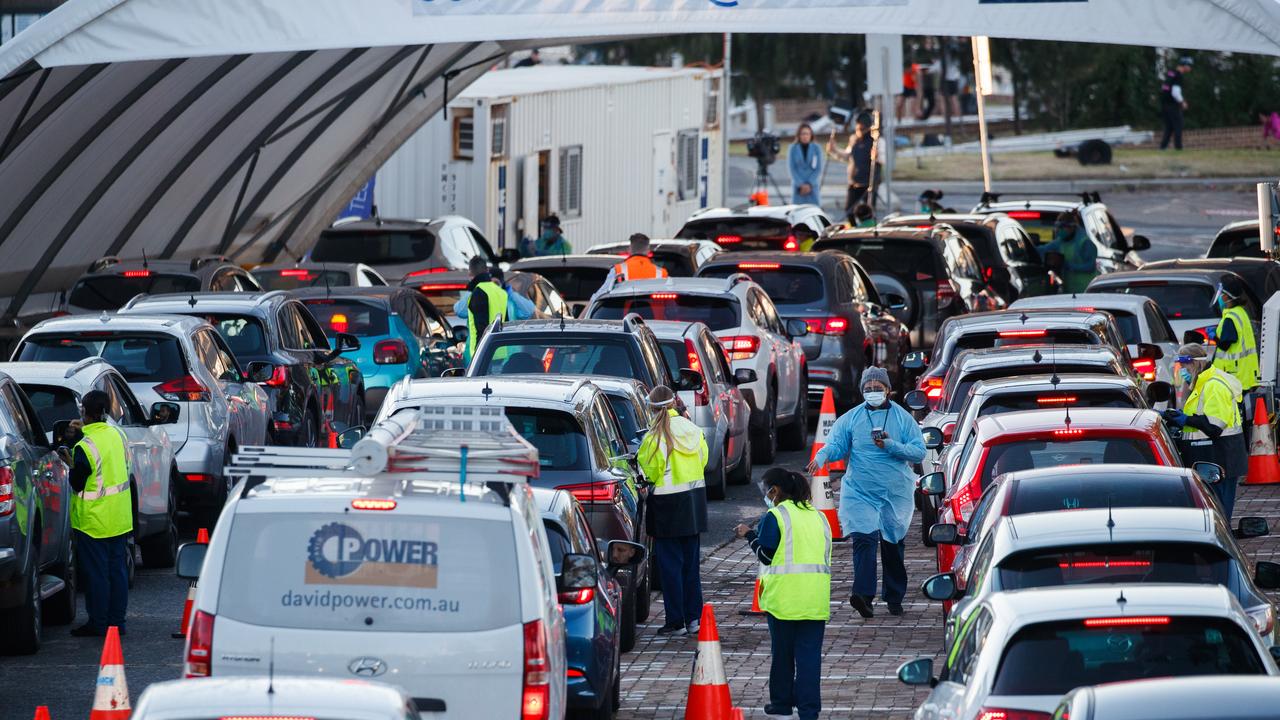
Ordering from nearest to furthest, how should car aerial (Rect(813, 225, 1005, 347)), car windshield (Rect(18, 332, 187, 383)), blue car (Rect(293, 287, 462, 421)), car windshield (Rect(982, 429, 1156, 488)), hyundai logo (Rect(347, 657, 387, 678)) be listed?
hyundai logo (Rect(347, 657, 387, 678)) → car windshield (Rect(982, 429, 1156, 488)) → car windshield (Rect(18, 332, 187, 383)) → blue car (Rect(293, 287, 462, 421)) → car aerial (Rect(813, 225, 1005, 347))

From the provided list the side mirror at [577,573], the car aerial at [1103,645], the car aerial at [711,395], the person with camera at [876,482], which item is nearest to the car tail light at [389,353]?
the car aerial at [711,395]

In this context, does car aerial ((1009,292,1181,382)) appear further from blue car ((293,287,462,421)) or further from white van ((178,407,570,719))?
white van ((178,407,570,719))

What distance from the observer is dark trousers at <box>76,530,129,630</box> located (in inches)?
553

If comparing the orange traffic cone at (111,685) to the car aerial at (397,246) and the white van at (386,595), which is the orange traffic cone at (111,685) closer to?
the white van at (386,595)

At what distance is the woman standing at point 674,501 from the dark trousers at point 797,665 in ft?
7.85

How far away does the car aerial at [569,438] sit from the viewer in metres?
13.4

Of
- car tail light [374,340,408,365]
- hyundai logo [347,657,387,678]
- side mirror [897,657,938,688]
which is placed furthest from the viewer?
car tail light [374,340,408,365]

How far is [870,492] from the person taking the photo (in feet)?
49.5

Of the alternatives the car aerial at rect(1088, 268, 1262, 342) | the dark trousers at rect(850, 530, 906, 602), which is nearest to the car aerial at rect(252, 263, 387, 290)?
the car aerial at rect(1088, 268, 1262, 342)

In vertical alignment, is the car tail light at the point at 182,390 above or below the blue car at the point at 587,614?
above

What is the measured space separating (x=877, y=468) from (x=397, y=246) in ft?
54.1

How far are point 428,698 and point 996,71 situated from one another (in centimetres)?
8798

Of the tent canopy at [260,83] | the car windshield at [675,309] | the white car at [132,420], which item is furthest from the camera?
the car windshield at [675,309]

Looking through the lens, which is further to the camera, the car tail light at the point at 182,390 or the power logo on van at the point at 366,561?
the car tail light at the point at 182,390
